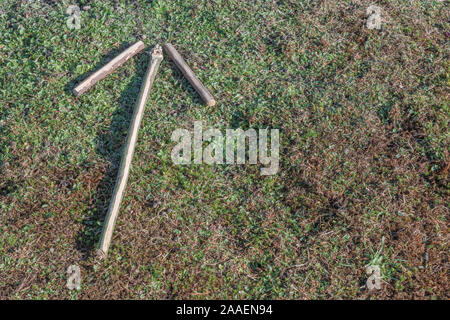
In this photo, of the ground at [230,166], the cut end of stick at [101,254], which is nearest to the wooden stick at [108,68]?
the ground at [230,166]

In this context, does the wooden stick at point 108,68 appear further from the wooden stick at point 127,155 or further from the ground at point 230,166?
the wooden stick at point 127,155

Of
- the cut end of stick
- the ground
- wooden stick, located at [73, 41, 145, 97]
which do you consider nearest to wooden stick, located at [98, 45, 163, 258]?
the cut end of stick

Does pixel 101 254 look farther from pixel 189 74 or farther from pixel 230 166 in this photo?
pixel 189 74

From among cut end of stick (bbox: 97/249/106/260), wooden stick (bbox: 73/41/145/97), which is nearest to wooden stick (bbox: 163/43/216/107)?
wooden stick (bbox: 73/41/145/97)

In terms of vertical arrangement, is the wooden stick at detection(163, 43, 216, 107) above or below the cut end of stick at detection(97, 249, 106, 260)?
above

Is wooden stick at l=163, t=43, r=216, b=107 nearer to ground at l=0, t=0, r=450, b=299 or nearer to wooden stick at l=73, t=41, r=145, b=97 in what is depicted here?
ground at l=0, t=0, r=450, b=299

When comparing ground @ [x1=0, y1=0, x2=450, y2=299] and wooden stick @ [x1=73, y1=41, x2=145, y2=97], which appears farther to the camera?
wooden stick @ [x1=73, y1=41, x2=145, y2=97]

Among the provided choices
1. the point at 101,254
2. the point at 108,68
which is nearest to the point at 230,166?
the point at 101,254
